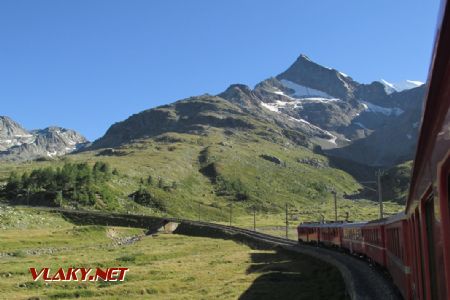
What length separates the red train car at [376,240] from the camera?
2758 centimetres

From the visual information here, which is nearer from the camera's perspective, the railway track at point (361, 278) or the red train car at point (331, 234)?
the railway track at point (361, 278)

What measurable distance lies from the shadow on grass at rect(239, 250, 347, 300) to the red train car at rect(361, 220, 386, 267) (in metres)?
3.45

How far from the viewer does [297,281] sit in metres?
46.4

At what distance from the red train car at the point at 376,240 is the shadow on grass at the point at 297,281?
3.45 meters

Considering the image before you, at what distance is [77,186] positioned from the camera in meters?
156

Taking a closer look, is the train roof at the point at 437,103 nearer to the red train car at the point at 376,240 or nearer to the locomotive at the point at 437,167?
the locomotive at the point at 437,167

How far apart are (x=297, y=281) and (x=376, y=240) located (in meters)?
17.3

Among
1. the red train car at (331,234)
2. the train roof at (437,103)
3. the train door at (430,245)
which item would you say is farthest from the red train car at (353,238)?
the train roof at (437,103)

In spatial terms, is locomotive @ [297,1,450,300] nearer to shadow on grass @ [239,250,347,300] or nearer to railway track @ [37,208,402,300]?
railway track @ [37,208,402,300]

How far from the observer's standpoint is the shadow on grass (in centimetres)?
3831

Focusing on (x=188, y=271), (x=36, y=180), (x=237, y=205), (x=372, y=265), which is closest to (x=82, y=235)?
(x=188, y=271)

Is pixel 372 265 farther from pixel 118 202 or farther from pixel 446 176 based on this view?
pixel 118 202

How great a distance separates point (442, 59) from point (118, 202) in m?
158

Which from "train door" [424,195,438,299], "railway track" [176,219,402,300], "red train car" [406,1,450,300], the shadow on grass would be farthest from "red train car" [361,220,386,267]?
"red train car" [406,1,450,300]
